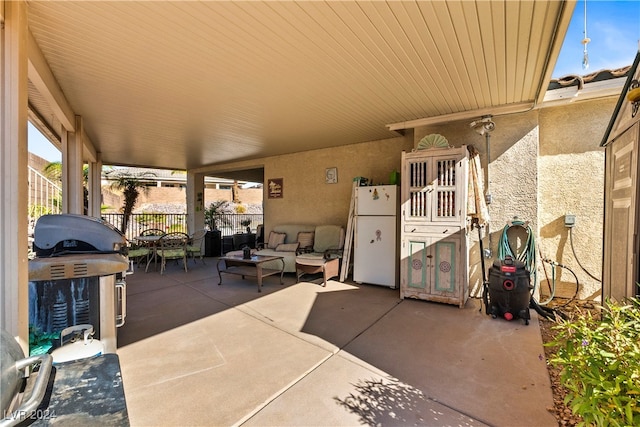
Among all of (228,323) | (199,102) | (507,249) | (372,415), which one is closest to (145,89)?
(199,102)

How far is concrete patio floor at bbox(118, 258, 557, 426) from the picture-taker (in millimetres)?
2016

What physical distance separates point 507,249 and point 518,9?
10.6 feet

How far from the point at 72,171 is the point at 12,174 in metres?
3.12

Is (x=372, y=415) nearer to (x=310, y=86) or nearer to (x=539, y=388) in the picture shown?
(x=539, y=388)

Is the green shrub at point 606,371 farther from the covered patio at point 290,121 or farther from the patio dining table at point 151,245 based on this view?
the patio dining table at point 151,245

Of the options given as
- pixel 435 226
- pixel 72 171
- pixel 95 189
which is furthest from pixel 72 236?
pixel 95 189

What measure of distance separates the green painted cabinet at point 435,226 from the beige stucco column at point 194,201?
765cm

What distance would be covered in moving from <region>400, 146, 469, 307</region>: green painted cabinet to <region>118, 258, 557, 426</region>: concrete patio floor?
295 mm

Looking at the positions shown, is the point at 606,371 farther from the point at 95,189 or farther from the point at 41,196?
the point at 41,196

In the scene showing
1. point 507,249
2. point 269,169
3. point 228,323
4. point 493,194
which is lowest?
point 228,323

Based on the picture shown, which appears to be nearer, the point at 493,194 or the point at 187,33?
the point at 187,33

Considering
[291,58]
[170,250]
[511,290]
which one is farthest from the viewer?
[170,250]

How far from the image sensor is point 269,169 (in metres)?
8.03

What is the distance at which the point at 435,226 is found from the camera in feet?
14.3
